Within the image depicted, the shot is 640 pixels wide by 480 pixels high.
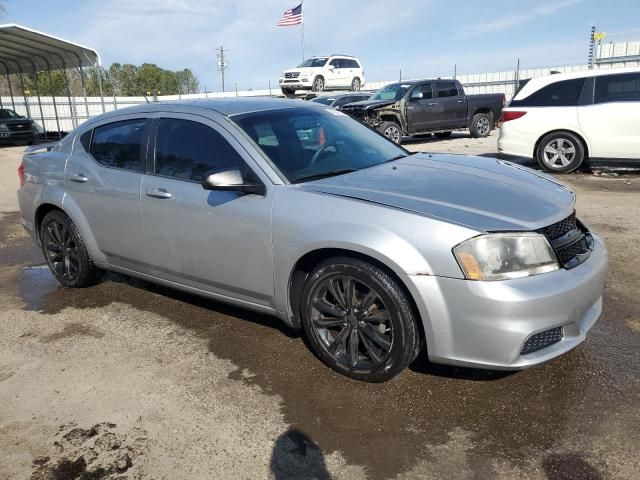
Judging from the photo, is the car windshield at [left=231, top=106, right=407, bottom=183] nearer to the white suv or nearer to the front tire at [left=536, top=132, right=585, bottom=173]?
the front tire at [left=536, top=132, right=585, bottom=173]

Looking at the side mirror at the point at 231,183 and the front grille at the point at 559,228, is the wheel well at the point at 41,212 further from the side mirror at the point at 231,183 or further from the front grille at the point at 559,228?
the front grille at the point at 559,228

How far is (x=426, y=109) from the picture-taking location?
16.0 metres

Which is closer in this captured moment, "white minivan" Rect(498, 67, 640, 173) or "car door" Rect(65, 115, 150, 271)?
"car door" Rect(65, 115, 150, 271)

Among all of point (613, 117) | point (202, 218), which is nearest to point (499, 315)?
point (202, 218)

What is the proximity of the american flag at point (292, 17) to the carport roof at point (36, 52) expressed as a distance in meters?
12.5

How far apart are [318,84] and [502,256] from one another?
24497mm

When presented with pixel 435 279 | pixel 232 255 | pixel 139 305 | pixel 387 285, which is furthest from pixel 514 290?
pixel 139 305

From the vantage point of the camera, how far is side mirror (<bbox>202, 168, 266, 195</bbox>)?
3.22m

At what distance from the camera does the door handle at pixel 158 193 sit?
3.79 meters

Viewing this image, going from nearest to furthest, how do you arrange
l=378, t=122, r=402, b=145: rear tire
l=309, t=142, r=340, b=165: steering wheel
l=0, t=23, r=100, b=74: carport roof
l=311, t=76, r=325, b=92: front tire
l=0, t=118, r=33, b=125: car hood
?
l=309, t=142, r=340, b=165: steering wheel → l=378, t=122, r=402, b=145: rear tire → l=0, t=23, r=100, b=74: carport roof → l=0, t=118, r=33, b=125: car hood → l=311, t=76, r=325, b=92: front tire

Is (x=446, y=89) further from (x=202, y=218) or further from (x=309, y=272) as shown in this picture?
(x=309, y=272)

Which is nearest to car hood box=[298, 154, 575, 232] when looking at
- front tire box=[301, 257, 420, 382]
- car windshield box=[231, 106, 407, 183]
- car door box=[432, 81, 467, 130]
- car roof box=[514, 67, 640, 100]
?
car windshield box=[231, 106, 407, 183]

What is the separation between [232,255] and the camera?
11.4 ft

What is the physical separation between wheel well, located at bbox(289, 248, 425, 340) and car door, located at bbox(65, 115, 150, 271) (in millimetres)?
1391
